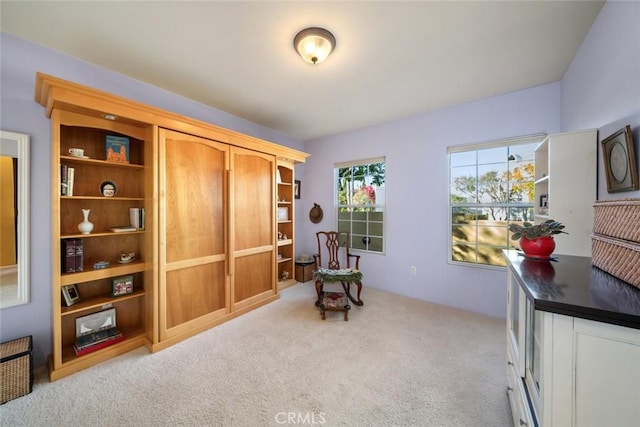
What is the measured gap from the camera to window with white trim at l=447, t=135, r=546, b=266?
2705 millimetres

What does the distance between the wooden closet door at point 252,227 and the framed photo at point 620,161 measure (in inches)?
121

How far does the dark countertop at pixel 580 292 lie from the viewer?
0.69 meters

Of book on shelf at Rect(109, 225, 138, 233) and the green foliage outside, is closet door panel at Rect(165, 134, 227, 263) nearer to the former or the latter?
book on shelf at Rect(109, 225, 138, 233)

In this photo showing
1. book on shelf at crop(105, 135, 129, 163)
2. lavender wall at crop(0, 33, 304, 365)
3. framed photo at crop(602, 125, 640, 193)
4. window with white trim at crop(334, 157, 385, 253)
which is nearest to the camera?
framed photo at crop(602, 125, 640, 193)

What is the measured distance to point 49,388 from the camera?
169 centimetres

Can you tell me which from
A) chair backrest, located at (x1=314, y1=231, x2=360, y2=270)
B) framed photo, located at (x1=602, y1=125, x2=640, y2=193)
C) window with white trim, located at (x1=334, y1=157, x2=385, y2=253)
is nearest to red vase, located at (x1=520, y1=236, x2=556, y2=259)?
framed photo, located at (x1=602, y1=125, x2=640, y2=193)

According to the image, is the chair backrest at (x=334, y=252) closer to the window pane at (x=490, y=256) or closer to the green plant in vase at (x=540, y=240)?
the window pane at (x=490, y=256)

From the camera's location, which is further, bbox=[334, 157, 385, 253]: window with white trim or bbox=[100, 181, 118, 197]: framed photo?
bbox=[334, 157, 385, 253]: window with white trim

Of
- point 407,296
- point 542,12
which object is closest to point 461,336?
point 407,296

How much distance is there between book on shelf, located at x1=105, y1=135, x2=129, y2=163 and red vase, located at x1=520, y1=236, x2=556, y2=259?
326 centimetres

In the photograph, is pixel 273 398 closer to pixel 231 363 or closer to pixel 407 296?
pixel 231 363

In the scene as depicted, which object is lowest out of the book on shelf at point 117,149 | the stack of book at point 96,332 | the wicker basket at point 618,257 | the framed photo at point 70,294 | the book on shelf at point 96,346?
the book on shelf at point 96,346

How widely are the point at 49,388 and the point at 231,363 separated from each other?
1.24 meters

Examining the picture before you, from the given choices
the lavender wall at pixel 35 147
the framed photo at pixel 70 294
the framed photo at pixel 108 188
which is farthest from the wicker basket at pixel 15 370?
the framed photo at pixel 108 188
